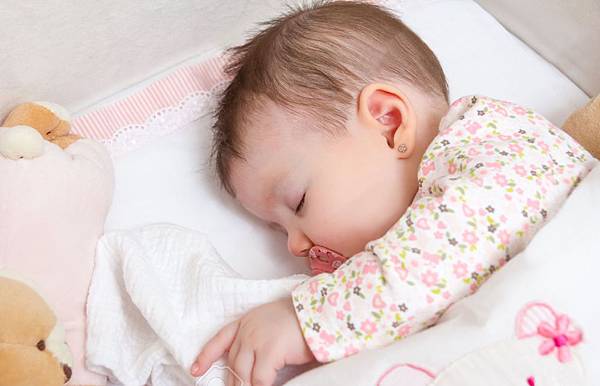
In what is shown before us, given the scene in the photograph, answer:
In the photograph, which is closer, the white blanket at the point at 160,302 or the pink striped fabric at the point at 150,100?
the white blanket at the point at 160,302

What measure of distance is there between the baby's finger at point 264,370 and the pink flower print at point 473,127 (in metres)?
0.39

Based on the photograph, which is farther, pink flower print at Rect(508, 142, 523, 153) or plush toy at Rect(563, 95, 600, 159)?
plush toy at Rect(563, 95, 600, 159)

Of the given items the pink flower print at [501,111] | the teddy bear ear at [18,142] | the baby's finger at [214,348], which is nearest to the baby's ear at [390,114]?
the pink flower print at [501,111]

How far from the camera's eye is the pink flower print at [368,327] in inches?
35.4

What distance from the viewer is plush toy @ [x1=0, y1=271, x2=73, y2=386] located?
89 cm

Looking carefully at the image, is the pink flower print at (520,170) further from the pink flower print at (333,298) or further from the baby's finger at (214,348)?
the baby's finger at (214,348)

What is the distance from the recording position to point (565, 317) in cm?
83

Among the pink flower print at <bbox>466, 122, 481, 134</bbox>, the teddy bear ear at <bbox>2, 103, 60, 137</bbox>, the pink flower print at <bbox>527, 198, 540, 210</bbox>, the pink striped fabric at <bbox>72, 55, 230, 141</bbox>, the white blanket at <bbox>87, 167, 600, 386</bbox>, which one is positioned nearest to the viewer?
the white blanket at <bbox>87, 167, 600, 386</bbox>

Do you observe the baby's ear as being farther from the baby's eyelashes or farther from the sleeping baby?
the baby's eyelashes

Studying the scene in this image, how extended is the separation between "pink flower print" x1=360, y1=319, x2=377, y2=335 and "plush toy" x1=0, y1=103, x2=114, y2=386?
0.38 m

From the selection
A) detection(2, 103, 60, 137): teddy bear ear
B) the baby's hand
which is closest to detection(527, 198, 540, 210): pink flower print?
the baby's hand

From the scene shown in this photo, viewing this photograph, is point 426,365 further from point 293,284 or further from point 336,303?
point 293,284

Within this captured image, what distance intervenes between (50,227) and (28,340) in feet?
0.64

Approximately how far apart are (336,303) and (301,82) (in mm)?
332
